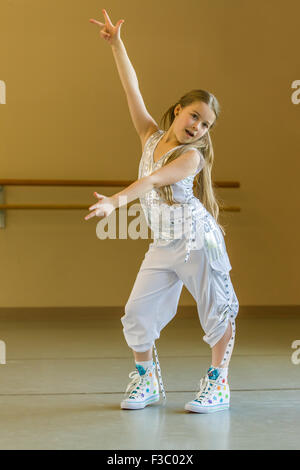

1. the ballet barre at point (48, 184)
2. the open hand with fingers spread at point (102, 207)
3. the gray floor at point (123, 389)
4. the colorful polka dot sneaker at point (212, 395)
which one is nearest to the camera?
the open hand with fingers spread at point (102, 207)

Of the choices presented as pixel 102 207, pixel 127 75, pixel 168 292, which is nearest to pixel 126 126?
pixel 127 75

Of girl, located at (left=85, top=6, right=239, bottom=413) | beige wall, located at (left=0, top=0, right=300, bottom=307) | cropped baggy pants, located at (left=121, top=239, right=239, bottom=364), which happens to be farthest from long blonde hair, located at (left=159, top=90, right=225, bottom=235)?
beige wall, located at (left=0, top=0, right=300, bottom=307)

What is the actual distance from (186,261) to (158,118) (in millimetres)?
2169

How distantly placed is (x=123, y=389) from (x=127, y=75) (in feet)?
3.24

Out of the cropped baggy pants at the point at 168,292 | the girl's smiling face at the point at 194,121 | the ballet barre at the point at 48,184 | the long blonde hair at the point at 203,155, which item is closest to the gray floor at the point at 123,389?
the cropped baggy pants at the point at 168,292

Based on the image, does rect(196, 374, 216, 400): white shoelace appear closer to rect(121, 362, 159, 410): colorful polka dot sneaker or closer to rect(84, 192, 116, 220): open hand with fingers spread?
rect(121, 362, 159, 410): colorful polka dot sneaker

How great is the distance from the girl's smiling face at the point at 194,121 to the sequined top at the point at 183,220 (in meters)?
0.04

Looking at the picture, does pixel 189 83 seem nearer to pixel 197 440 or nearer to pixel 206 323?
pixel 206 323

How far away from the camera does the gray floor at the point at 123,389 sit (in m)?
1.56

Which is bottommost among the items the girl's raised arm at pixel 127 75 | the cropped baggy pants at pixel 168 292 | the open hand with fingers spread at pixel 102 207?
the cropped baggy pants at pixel 168 292

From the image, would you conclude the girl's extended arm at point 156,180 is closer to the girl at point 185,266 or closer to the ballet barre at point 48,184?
the girl at point 185,266

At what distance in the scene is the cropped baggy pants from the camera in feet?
6.03

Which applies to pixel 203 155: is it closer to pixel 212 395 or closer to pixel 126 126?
pixel 212 395

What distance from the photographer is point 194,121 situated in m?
1.83
